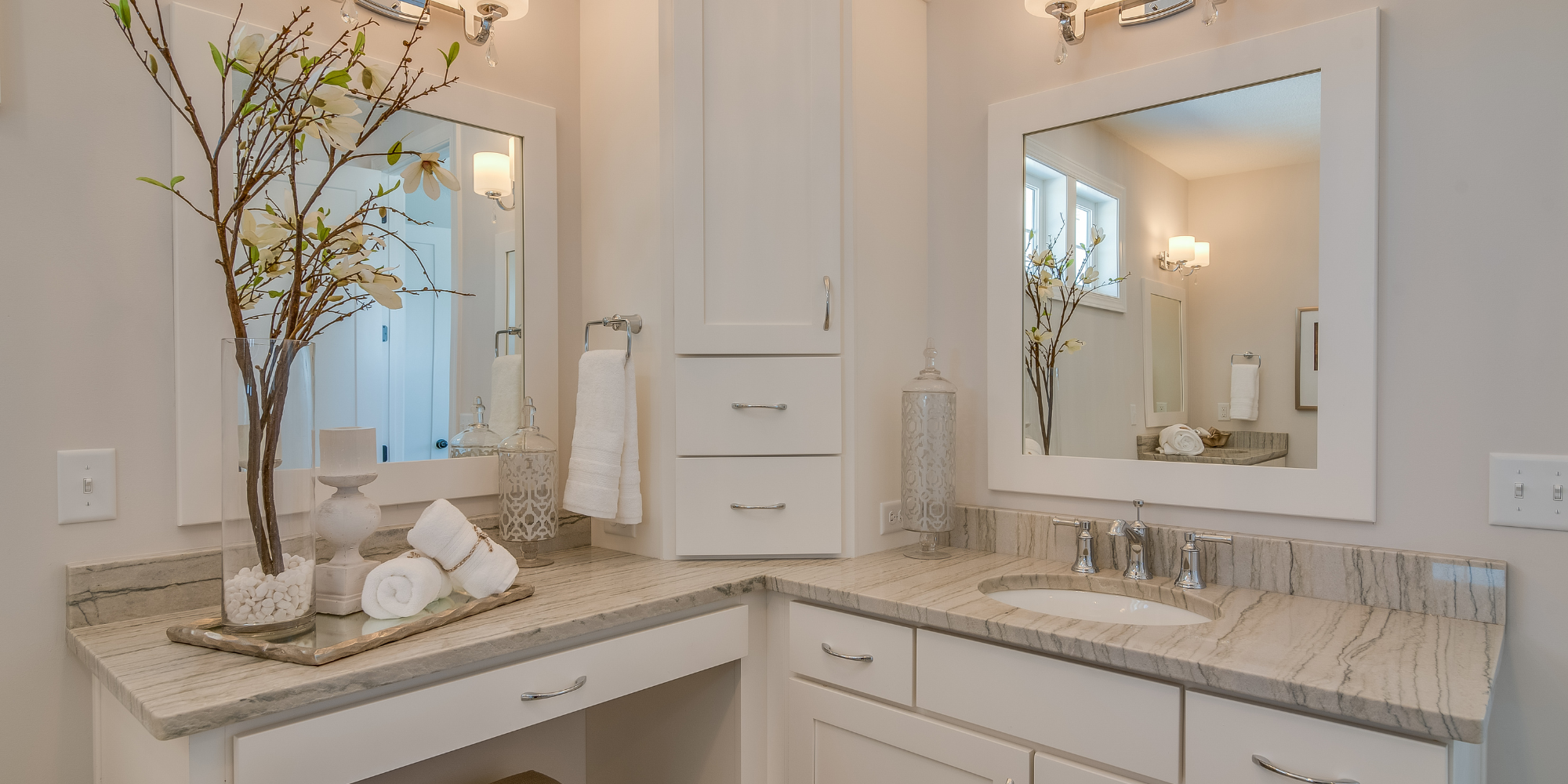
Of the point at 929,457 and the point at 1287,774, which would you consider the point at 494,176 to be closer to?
the point at 929,457

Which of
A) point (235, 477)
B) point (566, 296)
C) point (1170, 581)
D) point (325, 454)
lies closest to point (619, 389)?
point (566, 296)

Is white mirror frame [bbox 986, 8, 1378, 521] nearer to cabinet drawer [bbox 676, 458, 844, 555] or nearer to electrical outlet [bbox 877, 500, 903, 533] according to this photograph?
electrical outlet [bbox 877, 500, 903, 533]

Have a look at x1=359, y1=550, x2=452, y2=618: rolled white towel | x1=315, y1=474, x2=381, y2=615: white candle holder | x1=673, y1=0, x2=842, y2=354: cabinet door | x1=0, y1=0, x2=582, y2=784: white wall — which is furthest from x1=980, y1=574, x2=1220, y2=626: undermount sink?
x1=0, y1=0, x2=582, y2=784: white wall

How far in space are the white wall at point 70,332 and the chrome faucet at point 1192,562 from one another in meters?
1.79

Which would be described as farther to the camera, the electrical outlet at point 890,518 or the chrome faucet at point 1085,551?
the electrical outlet at point 890,518

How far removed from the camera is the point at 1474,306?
1.35 m

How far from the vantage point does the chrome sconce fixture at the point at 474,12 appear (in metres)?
1.67

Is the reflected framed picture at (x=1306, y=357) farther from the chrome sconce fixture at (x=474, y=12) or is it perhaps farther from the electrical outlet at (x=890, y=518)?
the chrome sconce fixture at (x=474, y=12)

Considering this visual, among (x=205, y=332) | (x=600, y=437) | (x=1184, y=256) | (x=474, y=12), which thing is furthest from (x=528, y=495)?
(x=1184, y=256)

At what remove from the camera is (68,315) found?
1317 millimetres

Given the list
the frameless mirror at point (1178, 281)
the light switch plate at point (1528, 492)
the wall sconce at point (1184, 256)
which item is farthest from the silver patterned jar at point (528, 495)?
the light switch plate at point (1528, 492)

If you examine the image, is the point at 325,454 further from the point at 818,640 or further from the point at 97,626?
the point at 818,640

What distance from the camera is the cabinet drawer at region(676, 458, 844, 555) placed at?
1781 mm

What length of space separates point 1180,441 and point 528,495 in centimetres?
134
